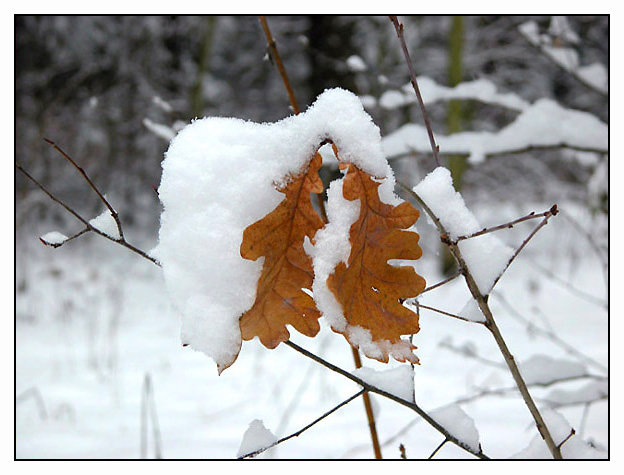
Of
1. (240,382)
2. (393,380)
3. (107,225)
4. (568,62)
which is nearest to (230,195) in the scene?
(107,225)

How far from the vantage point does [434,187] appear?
50 cm

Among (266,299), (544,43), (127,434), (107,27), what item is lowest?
(266,299)

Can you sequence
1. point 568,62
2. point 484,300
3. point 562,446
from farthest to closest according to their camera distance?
point 568,62, point 562,446, point 484,300

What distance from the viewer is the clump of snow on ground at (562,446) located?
0.61 metres

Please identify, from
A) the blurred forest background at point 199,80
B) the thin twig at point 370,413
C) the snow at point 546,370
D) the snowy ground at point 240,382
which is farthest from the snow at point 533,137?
the blurred forest background at point 199,80

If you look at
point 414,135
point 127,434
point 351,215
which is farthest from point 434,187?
point 127,434

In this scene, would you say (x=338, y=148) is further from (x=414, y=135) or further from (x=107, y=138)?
(x=107, y=138)

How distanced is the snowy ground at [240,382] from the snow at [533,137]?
333 mm

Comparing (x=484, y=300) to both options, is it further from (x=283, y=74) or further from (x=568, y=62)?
(x=568, y=62)

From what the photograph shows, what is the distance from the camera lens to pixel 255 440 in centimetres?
54

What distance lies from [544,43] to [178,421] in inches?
64.8

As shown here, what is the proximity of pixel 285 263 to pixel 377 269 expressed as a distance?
7cm

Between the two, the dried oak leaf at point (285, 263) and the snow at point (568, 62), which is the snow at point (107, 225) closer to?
the dried oak leaf at point (285, 263)

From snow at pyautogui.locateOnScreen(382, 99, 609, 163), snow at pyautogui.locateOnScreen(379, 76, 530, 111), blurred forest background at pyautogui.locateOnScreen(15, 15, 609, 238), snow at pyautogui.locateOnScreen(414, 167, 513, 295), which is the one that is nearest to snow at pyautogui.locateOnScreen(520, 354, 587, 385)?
snow at pyautogui.locateOnScreen(382, 99, 609, 163)
